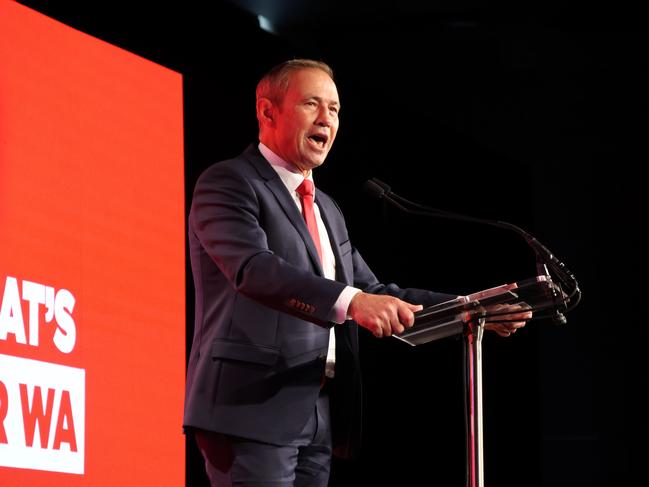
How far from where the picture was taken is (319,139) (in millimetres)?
2562

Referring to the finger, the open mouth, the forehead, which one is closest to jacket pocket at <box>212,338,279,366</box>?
the finger

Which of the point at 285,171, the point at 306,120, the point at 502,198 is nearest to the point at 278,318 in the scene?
the point at 285,171

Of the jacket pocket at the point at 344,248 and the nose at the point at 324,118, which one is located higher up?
the nose at the point at 324,118

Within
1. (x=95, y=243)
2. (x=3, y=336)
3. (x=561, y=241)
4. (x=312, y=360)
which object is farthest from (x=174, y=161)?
(x=561, y=241)

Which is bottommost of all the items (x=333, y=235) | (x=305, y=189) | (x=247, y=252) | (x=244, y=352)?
(x=244, y=352)

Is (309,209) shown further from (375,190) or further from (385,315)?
(385,315)

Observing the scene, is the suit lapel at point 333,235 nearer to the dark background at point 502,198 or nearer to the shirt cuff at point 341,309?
the shirt cuff at point 341,309

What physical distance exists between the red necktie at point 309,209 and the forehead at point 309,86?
0.70 feet

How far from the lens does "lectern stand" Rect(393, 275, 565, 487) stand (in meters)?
2.09

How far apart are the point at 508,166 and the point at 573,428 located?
1.59 meters

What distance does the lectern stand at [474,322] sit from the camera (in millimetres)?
2086

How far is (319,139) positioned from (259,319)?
52 centimetres

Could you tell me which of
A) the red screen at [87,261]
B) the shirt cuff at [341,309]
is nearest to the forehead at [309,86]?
the shirt cuff at [341,309]

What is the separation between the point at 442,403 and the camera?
5801mm
